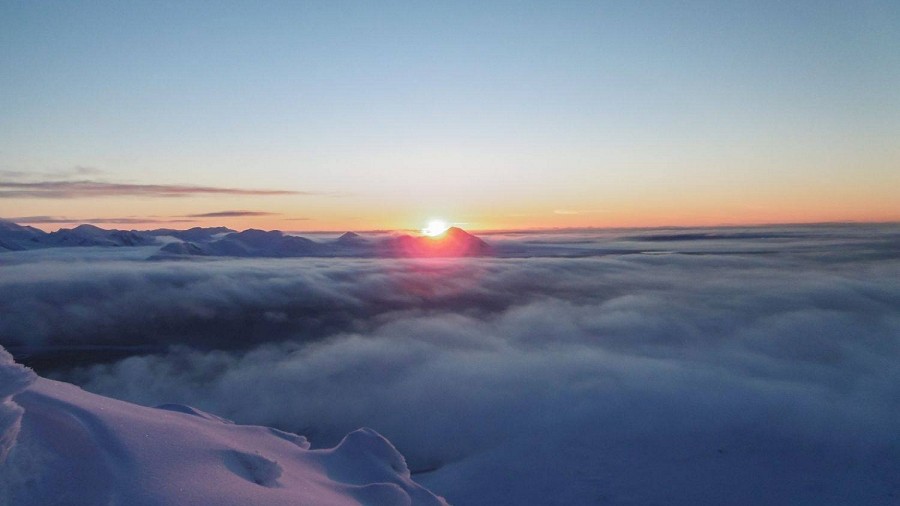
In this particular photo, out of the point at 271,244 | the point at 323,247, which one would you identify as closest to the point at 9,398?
the point at 271,244

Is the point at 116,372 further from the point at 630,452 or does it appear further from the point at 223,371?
the point at 630,452

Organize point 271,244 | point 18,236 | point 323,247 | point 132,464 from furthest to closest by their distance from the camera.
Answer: point 18,236, point 323,247, point 271,244, point 132,464

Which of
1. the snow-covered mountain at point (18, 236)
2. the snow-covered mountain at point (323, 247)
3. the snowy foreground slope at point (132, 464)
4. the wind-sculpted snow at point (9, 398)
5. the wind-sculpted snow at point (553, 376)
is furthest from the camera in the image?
the snow-covered mountain at point (18, 236)

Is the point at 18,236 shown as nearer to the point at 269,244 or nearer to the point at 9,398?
the point at 269,244

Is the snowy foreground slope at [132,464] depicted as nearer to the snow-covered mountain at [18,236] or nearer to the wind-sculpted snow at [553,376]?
the wind-sculpted snow at [553,376]

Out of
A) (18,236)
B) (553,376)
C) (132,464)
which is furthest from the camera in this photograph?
(18,236)

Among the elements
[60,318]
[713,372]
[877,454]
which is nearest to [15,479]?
[877,454]

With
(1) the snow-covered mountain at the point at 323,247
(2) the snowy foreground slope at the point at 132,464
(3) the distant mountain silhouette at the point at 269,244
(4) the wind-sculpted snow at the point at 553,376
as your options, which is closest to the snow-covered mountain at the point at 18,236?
(3) the distant mountain silhouette at the point at 269,244
